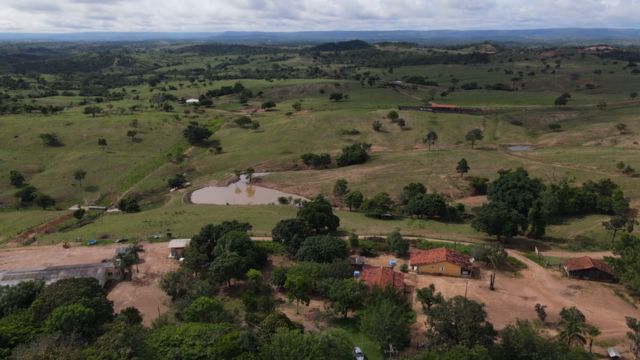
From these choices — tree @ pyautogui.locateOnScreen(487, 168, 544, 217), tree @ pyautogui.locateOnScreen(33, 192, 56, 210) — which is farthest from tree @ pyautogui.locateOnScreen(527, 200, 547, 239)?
tree @ pyautogui.locateOnScreen(33, 192, 56, 210)

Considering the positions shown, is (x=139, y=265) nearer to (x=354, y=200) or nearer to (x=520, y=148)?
(x=354, y=200)

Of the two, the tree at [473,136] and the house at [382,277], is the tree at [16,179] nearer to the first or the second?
the house at [382,277]

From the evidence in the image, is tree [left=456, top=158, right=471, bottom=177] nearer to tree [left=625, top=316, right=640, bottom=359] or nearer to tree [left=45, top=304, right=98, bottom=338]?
tree [left=625, top=316, right=640, bottom=359]

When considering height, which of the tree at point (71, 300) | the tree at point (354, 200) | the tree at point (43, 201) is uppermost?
the tree at point (71, 300)

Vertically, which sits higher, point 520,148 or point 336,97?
point 336,97

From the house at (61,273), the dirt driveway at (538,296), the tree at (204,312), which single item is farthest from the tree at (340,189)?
the tree at (204,312)

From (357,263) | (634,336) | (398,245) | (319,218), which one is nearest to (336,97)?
(319,218)
